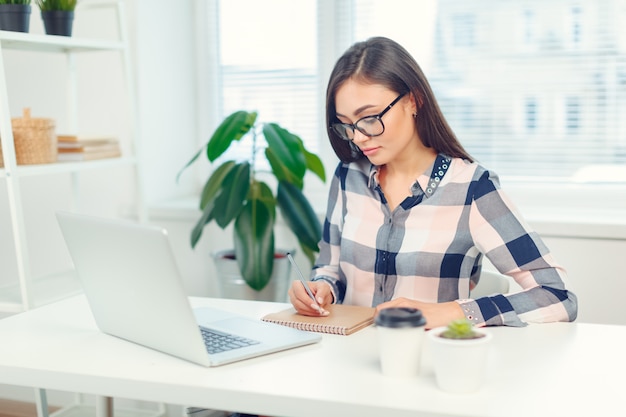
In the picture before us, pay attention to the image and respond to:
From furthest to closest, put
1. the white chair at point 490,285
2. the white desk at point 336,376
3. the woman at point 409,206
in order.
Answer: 1. the white chair at point 490,285
2. the woman at point 409,206
3. the white desk at point 336,376

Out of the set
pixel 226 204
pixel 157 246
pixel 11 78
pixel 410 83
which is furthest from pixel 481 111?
pixel 157 246

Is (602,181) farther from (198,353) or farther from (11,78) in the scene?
(11,78)

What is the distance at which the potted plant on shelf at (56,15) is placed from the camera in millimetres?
2607

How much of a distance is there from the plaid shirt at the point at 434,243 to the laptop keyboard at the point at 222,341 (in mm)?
508

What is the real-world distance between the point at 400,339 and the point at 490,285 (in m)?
0.79

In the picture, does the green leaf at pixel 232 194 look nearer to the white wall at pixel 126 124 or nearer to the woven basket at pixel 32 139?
the white wall at pixel 126 124

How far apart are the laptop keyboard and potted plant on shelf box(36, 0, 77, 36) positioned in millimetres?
1452

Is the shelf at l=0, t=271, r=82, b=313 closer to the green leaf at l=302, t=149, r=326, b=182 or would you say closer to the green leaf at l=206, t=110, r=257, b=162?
the green leaf at l=206, t=110, r=257, b=162

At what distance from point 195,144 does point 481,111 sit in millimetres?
1234

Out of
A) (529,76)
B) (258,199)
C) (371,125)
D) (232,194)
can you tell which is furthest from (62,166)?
(529,76)

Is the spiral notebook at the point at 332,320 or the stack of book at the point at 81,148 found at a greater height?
the stack of book at the point at 81,148

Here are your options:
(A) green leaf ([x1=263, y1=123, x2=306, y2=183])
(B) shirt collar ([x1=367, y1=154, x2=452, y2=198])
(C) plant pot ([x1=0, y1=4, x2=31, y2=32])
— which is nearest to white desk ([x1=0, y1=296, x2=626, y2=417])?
(B) shirt collar ([x1=367, y1=154, x2=452, y2=198])

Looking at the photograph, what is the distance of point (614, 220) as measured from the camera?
2.75m

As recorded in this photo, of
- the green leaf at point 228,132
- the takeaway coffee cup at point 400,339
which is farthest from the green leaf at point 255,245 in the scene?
the takeaway coffee cup at point 400,339
